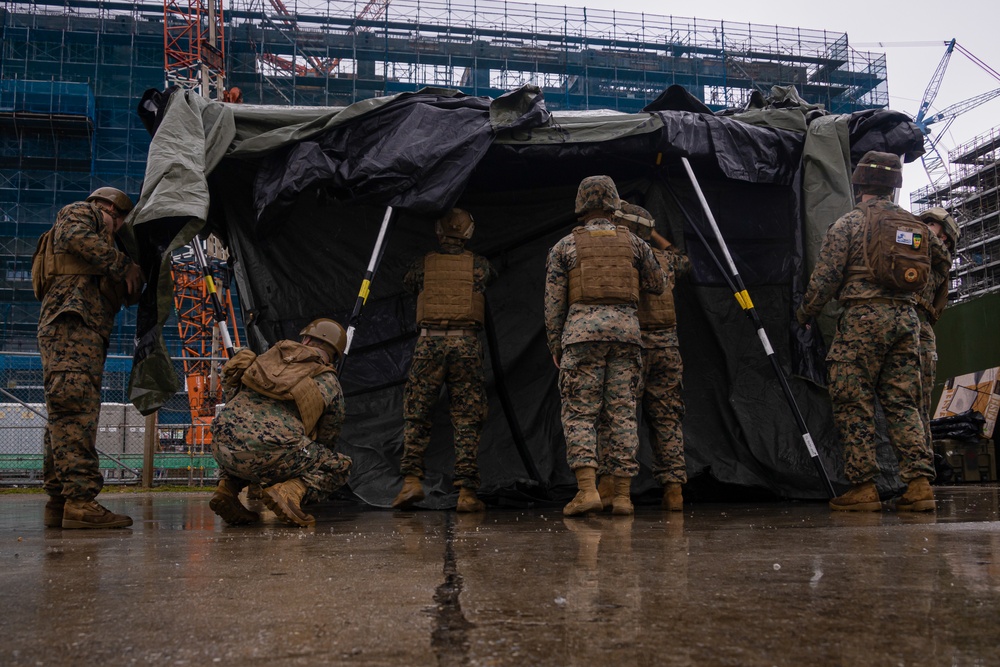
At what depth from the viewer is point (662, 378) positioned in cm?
558

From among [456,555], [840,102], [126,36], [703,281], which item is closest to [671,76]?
[840,102]

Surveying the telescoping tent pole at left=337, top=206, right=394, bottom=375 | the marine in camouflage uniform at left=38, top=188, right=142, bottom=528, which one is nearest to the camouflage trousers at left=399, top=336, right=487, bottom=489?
the telescoping tent pole at left=337, top=206, right=394, bottom=375

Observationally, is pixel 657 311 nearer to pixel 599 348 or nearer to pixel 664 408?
pixel 664 408

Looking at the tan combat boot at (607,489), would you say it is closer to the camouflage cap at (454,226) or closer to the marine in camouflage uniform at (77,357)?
the camouflage cap at (454,226)

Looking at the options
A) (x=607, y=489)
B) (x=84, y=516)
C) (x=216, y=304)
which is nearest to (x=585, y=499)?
(x=607, y=489)

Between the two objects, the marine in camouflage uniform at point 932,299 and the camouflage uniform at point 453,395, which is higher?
the marine in camouflage uniform at point 932,299

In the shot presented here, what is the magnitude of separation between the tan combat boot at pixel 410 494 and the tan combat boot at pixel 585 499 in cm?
134

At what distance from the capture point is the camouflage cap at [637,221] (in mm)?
5582

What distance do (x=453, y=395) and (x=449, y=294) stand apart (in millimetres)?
660

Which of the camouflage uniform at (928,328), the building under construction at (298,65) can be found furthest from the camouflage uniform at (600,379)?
the building under construction at (298,65)

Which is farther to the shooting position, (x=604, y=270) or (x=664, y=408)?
(x=664, y=408)

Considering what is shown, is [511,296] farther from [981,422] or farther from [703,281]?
[981,422]

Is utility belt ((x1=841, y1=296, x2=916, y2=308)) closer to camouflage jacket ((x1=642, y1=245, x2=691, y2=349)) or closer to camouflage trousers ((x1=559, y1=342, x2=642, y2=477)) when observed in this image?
camouflage jacket ((x1=642, y1=245, x2=691, y2=349))

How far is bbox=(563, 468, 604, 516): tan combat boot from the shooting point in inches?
181
